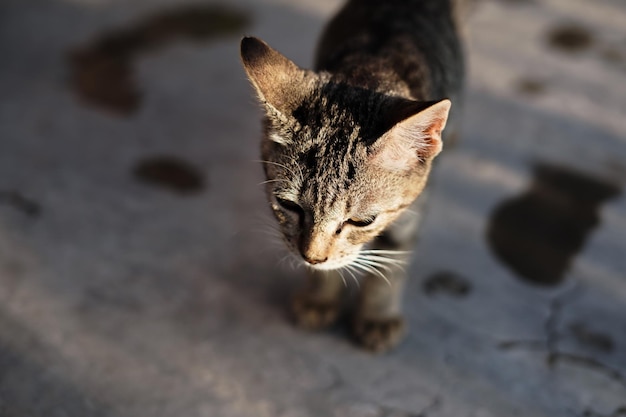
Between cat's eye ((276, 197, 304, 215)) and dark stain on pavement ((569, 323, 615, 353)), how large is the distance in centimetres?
118

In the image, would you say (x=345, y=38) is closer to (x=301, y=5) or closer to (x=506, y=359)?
(x=506, y=359)

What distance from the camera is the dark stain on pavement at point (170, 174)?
269 cm

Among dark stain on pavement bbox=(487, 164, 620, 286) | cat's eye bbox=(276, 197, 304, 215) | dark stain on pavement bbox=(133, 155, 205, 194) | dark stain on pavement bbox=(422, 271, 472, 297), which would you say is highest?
cat's eye bbox=(276, 197, 304, 215)

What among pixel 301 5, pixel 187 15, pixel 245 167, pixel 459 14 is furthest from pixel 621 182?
pixel 187 15

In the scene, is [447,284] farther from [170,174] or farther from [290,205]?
[170,174]

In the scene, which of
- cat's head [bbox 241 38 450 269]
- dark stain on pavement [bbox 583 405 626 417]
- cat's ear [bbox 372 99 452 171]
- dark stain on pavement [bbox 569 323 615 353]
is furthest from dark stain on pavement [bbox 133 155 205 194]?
dark stain on pavement [bbox 583 405 626 417]

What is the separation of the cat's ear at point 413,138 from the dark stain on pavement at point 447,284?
2.45 feet

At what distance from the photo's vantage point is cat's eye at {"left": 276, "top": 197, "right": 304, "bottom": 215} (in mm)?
1775

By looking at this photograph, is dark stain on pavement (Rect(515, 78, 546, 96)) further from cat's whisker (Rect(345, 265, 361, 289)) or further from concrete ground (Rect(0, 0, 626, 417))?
cat's whisker (Rect(345, 265, 361, 289))

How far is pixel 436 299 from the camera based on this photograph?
7.66 feet

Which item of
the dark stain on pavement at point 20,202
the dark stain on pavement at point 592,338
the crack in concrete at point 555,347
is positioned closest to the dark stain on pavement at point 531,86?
the crack in concrete at point 555,347

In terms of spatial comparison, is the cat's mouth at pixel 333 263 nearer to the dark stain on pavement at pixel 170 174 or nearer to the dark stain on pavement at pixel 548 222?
the dark stain on pavement at pixel 548 222

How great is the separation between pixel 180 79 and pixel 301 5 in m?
1.11

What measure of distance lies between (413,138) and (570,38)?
252cm
